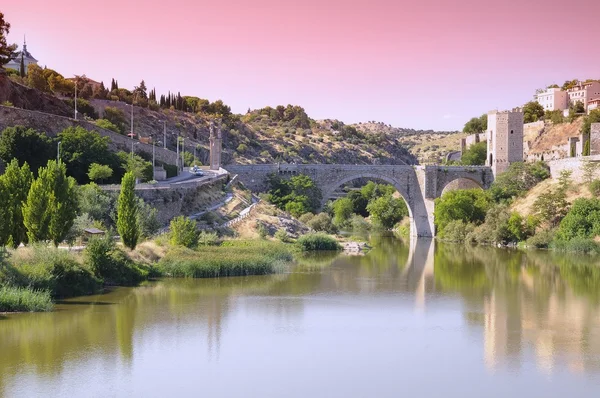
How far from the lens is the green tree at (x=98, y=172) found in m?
33.7

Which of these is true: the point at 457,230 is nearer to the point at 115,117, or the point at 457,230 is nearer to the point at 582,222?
the point at 582,222

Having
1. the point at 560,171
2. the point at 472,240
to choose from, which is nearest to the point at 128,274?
the point at 472,240

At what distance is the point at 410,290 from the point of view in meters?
25.9

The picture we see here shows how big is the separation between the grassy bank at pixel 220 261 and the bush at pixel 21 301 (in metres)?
6.39

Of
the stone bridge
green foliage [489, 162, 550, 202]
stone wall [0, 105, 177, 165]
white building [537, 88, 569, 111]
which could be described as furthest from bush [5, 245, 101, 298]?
white building [537, 88, 569, 111]

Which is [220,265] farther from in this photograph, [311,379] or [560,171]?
[560,171]

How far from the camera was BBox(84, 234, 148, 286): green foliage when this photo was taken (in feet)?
77.7

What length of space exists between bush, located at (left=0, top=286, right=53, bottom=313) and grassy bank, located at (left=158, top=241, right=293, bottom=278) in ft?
21.0

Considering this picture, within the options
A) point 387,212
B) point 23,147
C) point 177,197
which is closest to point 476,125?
point 387,212

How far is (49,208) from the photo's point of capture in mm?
24156

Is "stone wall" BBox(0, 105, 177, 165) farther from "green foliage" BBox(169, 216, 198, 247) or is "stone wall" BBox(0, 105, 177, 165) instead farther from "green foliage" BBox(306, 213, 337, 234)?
"green foliage" BBox(169, 216, 198, 247)

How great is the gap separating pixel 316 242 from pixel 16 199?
15162 millimetres

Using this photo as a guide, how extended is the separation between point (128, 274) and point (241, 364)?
9257mm

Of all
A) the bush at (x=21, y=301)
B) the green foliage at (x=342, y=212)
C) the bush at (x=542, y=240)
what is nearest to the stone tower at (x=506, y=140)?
the green foliage at (x=342, y=212)
